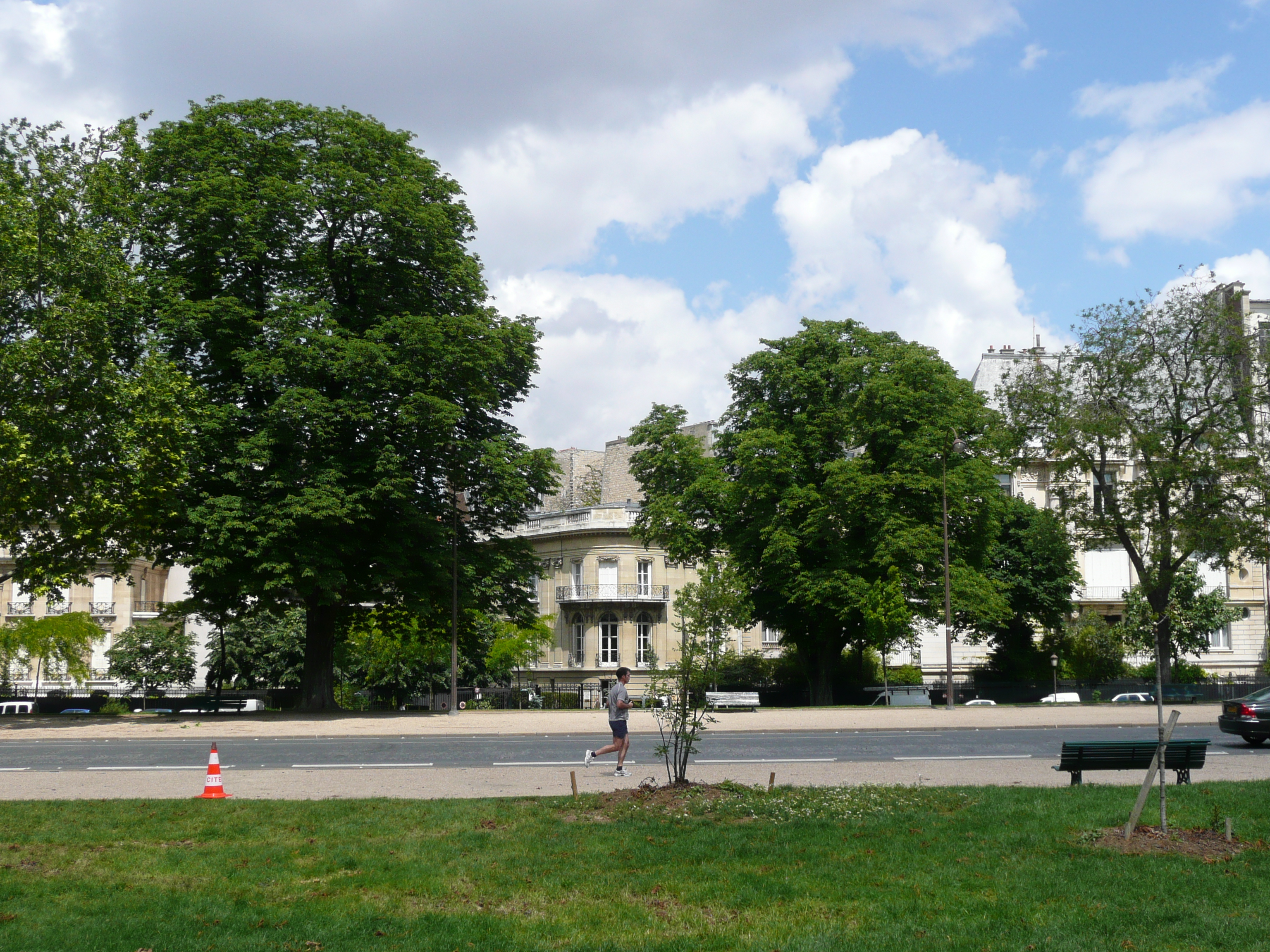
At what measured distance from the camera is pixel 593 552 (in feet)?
222

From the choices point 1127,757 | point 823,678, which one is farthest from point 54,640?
point 1127,757

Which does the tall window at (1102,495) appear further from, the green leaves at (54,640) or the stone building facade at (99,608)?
the stone building facade at (99,608)

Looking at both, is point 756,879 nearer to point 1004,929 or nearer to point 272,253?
point 1004,929

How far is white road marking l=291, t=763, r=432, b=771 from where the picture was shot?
1911cm

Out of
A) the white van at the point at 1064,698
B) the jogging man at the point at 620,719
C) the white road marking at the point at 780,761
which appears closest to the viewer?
the jogging man at the point at 620,719

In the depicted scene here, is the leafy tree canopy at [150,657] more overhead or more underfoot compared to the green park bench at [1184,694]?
more overhead

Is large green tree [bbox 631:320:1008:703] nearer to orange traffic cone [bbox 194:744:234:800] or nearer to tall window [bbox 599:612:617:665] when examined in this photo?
tall window [bbox 599:612:617:665]

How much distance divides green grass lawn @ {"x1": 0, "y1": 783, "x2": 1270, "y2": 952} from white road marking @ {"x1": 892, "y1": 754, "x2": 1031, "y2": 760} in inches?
275

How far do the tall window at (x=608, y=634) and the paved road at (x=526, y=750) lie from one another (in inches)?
1534

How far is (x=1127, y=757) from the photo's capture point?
14.6m

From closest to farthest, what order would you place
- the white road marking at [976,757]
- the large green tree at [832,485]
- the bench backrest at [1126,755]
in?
1. the bench backrest at [1126,755]
2. the white road marking at [976,757]
3. the large green tree at [832,485]

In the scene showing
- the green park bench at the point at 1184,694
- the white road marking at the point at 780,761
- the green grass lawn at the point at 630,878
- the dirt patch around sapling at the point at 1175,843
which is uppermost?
the green grass lawn at the point at 630,878

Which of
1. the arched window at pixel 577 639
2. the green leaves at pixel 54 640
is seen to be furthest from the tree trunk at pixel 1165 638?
the green leaves at pixel 54 640

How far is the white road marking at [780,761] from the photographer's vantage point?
63.7 feet
